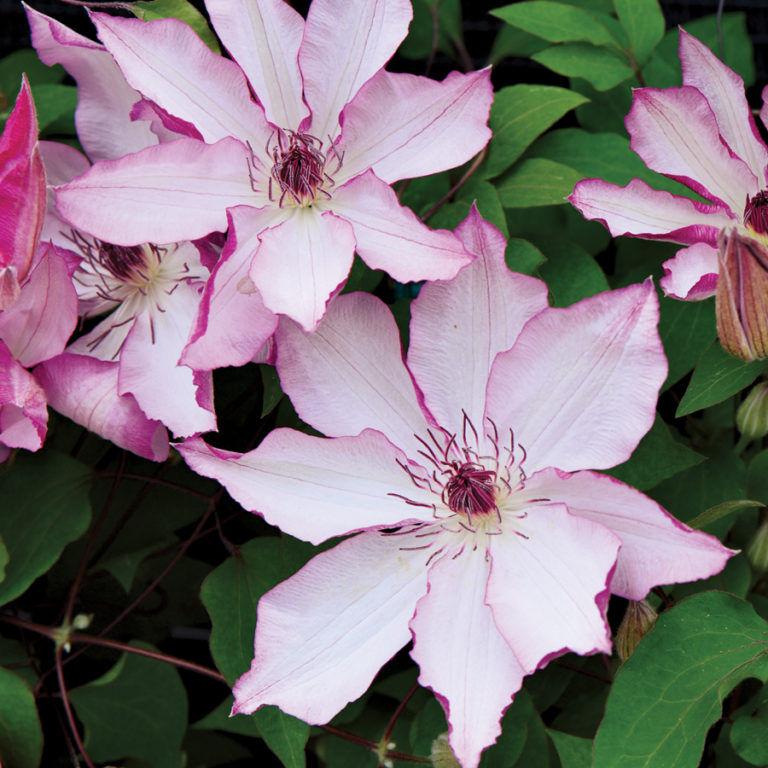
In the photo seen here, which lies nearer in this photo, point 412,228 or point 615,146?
point 412,228

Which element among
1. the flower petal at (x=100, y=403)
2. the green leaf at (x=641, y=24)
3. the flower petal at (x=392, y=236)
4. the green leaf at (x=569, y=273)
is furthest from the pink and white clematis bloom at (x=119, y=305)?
the green leaf at (x=641, y=24)

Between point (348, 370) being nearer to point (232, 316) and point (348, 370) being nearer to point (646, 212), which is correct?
point (232, 316)

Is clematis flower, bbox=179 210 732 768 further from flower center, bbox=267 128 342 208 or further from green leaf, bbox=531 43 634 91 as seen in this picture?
green leaf, bbox=531 43 634 91

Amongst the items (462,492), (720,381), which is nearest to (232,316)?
(462,492)

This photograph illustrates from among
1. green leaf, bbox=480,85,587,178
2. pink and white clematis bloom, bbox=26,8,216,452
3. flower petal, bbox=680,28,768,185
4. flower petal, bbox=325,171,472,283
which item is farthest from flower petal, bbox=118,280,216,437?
flower petal, bbox=680,28,768,185

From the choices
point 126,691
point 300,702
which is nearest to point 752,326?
point 300,702

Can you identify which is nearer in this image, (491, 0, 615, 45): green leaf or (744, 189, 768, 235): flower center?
(744, 189, 768, 235): flower center

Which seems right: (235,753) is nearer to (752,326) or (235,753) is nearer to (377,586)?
(377,586)

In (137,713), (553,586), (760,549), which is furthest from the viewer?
(137,713)
